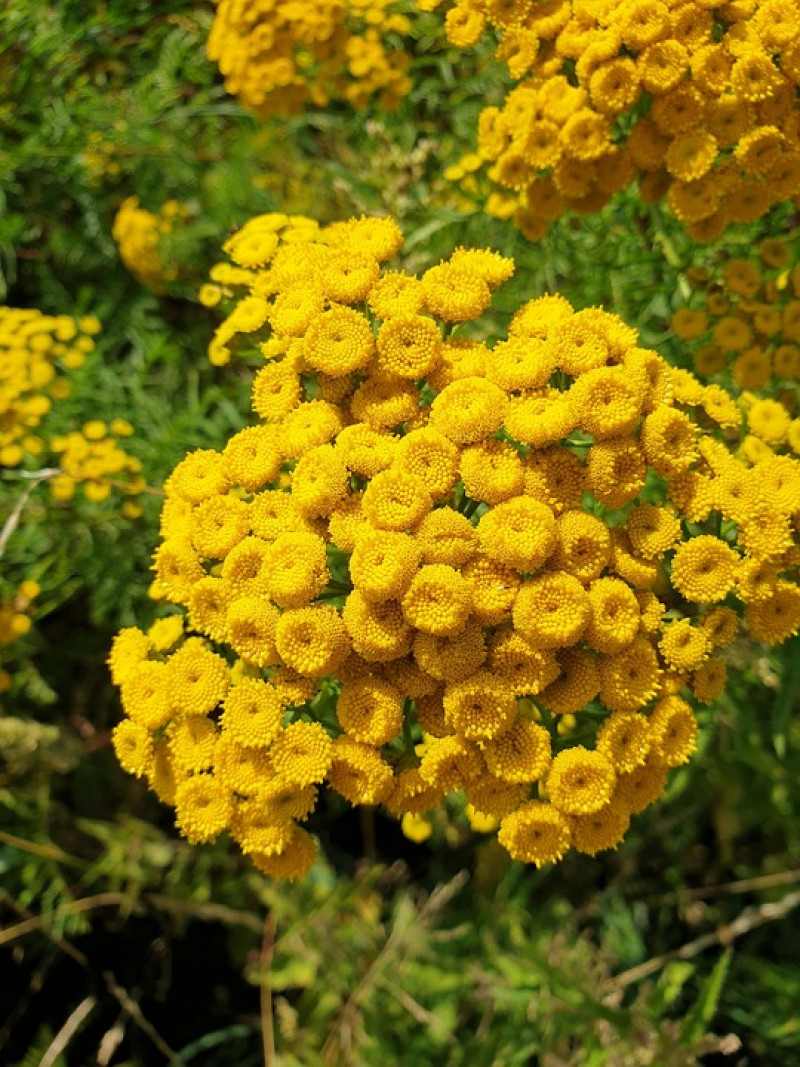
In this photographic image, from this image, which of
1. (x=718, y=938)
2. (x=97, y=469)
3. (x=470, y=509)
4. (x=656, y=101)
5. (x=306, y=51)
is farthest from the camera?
(x=306, y=51)

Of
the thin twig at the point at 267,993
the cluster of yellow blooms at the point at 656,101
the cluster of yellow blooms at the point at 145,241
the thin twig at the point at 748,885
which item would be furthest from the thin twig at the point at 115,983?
the cluster of yellow blooms at the point at 656,101

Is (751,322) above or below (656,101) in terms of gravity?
below

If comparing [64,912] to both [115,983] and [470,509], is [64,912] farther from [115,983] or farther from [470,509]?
[470,509]

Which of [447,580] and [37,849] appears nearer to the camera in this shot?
[447,580]

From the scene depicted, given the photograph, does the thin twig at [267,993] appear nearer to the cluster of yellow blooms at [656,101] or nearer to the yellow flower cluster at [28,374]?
the yellow flower cluster at [28,374]

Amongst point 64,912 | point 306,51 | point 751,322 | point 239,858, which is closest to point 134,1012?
point 64,912

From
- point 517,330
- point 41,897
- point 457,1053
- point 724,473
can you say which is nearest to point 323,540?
point 517,330
